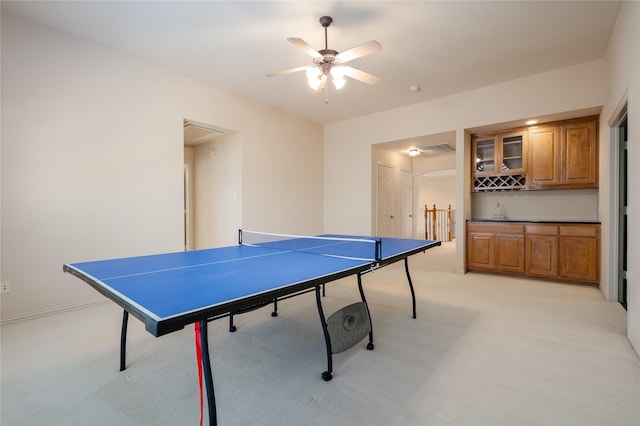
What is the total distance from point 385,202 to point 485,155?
2.06m

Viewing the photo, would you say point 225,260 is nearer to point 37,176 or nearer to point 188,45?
point 37,176

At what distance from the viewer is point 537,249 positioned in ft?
13.7

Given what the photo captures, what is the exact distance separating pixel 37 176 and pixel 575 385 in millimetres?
4522

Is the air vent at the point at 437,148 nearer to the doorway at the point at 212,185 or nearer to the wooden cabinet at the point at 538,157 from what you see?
the wooden cabinet at the point at 538,157

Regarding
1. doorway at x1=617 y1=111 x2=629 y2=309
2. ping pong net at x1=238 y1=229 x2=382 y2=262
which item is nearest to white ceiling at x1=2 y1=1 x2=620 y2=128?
doorway at x1=617 y1=111 x2=629 y2=309

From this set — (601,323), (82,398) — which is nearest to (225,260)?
(82,398)

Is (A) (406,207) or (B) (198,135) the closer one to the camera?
(B) (198,135)

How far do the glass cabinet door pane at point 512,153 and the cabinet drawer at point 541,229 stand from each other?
3.10 ft

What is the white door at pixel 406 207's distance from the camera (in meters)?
7.04

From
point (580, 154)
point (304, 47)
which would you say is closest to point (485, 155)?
point (580, 154)

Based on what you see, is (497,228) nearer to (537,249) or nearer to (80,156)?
(537,249)

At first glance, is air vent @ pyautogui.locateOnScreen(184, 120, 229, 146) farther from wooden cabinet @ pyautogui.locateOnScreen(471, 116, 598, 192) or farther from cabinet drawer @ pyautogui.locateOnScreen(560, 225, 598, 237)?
cabinet drawer @ pyautogui.locateOnScreen(560, 225, 598, 237)

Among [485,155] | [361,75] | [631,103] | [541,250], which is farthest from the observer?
[485,155]

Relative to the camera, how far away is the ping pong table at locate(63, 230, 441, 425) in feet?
3.66
